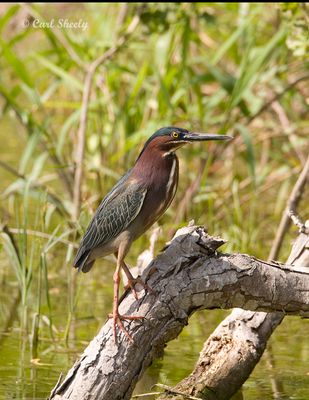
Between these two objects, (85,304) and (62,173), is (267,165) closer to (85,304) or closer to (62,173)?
(62,173)

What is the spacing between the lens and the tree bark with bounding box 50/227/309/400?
3838mm

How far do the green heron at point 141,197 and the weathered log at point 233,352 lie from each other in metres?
0.64

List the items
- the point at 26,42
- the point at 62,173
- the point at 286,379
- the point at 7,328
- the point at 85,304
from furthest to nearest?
the point at 26,42 → the point at 62,173 → the point at 85,304 → the point at 7,328 → the point at 286,379

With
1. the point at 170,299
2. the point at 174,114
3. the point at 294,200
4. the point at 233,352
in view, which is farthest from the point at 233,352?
the point at 174,114

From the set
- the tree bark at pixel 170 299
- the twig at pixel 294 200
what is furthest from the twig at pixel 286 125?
the tree bark at pixel 170 299

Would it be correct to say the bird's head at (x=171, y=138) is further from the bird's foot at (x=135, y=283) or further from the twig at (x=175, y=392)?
the twig at (x=175, y=392)

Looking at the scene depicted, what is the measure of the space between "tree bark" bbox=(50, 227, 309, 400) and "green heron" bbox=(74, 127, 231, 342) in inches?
10.1

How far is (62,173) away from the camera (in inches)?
286

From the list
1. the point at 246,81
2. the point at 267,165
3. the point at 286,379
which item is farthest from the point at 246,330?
the point at 267,165

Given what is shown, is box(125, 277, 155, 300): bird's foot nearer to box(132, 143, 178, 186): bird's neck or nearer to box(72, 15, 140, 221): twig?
box(132, 143, 178, 186): bird's neck

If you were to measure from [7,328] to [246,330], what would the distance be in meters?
1.61

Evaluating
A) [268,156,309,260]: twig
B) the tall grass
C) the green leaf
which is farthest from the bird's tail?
the green leaf

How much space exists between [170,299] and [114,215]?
526mm

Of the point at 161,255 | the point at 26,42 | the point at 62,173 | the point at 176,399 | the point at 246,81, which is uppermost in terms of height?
the point at 26,42
